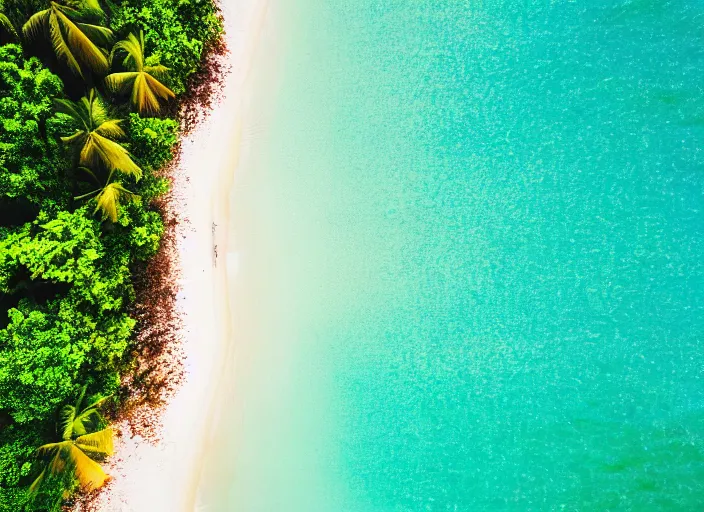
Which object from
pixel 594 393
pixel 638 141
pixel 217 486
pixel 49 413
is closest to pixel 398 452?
pixel 217 486

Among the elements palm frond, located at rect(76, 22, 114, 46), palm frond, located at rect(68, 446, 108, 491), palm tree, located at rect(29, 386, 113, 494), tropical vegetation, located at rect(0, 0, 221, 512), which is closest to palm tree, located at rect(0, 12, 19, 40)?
tropical vegetation, located at rect(0, 0, 221, 512)

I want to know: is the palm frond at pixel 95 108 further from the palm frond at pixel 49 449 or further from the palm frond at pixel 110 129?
the palm frond at pixel 49 449

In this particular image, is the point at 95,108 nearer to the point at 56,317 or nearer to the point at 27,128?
the point at 27,128

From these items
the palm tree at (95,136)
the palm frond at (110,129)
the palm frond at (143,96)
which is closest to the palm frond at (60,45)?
the palm tree at (95,136)

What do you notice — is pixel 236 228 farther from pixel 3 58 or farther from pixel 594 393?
pixel 594 393

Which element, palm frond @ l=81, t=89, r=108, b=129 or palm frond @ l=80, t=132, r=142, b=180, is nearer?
palm frond @ l=80, t=132, r=142, b=180

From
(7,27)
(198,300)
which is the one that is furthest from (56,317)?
(7,27)

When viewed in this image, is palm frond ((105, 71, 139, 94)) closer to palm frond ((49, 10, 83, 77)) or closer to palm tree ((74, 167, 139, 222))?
palm frond ((49, 10, 83, 77))
